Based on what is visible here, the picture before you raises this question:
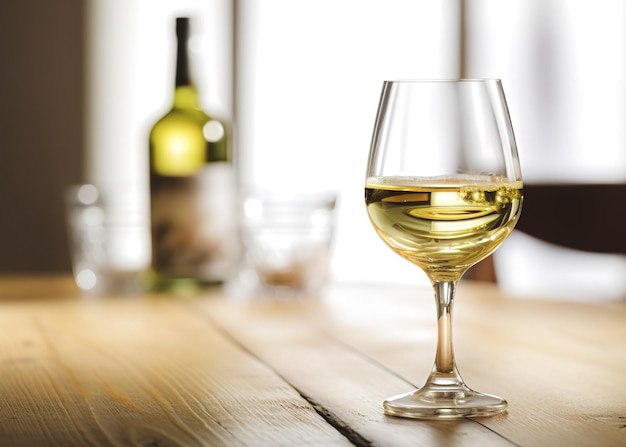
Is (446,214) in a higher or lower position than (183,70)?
lower

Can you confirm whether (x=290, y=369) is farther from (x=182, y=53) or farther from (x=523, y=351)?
(x=182, y=53)

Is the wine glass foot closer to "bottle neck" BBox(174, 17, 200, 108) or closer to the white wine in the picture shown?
the white wine

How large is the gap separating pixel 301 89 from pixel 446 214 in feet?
11.2

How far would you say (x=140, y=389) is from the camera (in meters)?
0.80

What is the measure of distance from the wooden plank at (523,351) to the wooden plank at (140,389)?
0.42 feet

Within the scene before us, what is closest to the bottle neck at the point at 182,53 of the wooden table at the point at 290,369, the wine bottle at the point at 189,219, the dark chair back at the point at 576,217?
the wine bottle at the point at 189,219

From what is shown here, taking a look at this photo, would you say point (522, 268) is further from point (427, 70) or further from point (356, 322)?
point (356, 322)

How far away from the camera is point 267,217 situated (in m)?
1.49

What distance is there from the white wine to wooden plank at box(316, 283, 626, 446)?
12cm

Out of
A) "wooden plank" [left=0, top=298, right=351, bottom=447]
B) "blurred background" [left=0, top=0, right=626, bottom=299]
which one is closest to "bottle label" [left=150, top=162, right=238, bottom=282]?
"wooden plank" [left=0, top=298, right=351, bottom=447]

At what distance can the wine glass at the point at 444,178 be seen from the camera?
0.73 meters

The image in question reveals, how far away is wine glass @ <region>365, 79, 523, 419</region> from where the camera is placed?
28.6 inches

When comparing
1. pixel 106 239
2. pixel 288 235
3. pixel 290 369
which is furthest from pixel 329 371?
pixel 106 239

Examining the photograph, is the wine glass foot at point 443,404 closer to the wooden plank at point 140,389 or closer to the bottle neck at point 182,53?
the wooden plank at point 140,389
